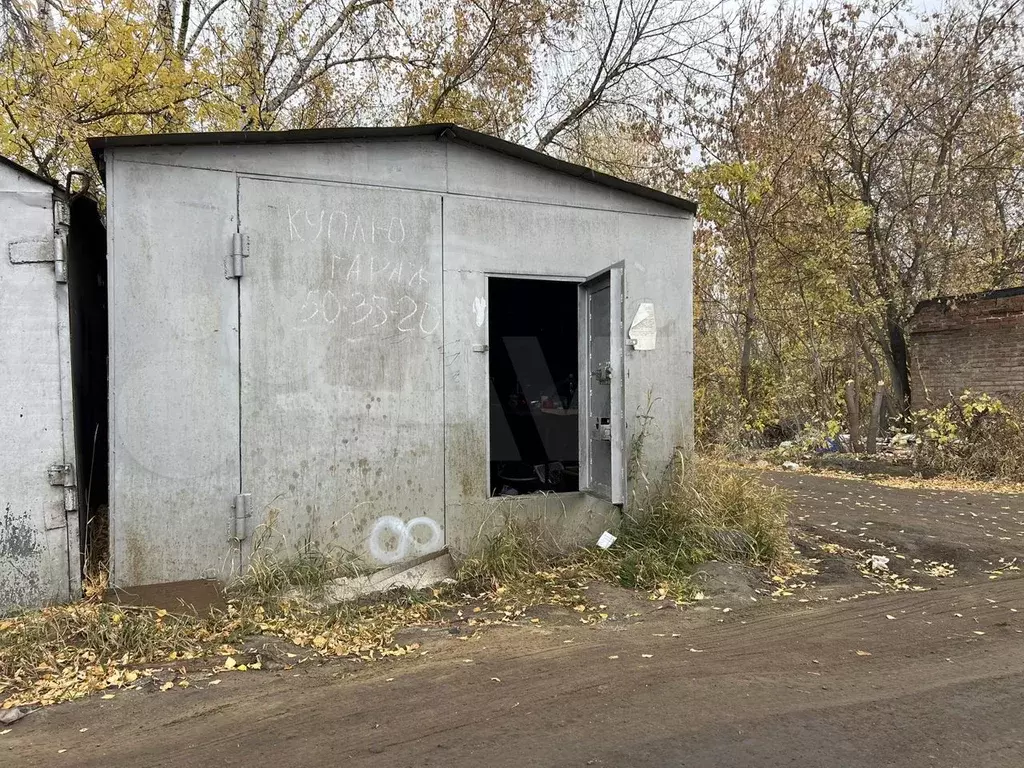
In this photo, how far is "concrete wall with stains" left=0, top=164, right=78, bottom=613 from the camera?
4.21 m

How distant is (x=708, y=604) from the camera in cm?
490

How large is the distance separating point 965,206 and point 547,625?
10.9m

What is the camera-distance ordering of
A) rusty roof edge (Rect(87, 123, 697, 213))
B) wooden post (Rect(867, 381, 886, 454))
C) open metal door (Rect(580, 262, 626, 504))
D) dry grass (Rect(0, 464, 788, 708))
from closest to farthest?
dry grass (Rect(0, 464, 788, 708)) < rusty roof edge (Rect(87, 123, 697, 213)) < open metal door (Rect(580, 262, 626, 504)) < wooden post (Rect(867, 381, 886, 454))

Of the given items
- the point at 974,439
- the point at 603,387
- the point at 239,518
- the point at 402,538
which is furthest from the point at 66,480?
the point at 974,439

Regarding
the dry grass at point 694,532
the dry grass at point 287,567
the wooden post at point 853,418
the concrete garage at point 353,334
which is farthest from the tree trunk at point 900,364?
the dry grass at point 287,567

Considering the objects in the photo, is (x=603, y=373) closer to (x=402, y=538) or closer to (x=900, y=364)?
(x=402, y=538)

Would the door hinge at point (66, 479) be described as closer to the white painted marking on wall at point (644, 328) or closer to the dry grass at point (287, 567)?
the dry grass at point (287, 567)

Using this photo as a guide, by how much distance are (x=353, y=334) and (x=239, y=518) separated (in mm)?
1455

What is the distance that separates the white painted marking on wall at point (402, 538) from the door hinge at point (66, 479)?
6.16ft

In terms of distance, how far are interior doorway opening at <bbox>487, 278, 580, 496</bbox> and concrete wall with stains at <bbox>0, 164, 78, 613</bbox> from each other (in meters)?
3.66

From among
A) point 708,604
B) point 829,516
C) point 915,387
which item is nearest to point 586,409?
point 708,604

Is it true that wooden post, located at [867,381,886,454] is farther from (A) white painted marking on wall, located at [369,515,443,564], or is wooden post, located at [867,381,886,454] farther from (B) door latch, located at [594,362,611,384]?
(A) white painted marking on wall, located at [369,515,443,564]

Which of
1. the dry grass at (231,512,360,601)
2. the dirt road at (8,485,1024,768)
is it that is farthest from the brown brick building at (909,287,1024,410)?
the dry grass at (231,512,360,601)

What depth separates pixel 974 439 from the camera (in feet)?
33.6
